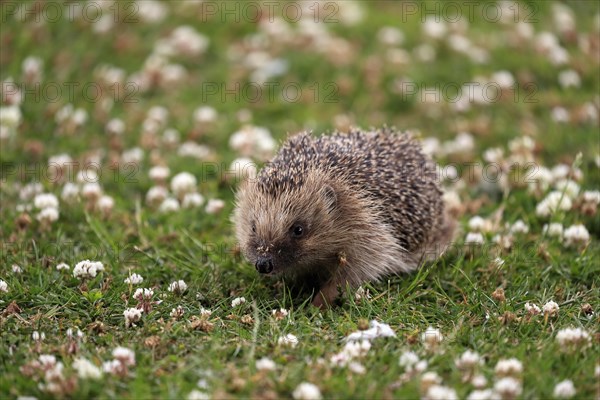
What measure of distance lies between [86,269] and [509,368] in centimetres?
372

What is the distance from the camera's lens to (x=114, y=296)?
6914mm

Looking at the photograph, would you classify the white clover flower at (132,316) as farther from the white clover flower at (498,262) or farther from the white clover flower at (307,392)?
the white clover flower at (498,262)

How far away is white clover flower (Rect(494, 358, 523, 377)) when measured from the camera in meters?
5.58

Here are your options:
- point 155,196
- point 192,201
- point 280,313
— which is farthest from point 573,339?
point 155,196

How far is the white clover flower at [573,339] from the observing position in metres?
5.92

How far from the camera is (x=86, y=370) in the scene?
5.50 meters

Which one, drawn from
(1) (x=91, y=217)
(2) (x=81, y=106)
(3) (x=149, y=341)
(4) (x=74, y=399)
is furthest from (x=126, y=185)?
(4) (x=74, y=399)

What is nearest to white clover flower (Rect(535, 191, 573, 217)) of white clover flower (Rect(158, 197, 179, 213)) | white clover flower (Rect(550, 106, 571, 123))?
white clover flower (Rect(550, 106, 571, 123))

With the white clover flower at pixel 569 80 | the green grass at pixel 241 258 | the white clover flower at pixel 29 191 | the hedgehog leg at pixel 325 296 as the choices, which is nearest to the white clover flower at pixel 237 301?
the green grass at pixel 241 258

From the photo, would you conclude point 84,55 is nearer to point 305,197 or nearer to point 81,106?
point 81,106

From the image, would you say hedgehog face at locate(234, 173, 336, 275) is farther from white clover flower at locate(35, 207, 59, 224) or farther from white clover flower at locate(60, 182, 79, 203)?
white clover flower at locate(60, 182, 79, 203)

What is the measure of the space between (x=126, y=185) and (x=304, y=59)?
13.4 ft

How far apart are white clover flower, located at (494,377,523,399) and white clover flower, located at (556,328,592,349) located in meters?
0.75

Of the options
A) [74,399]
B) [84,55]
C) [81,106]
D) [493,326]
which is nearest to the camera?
[74,399]
